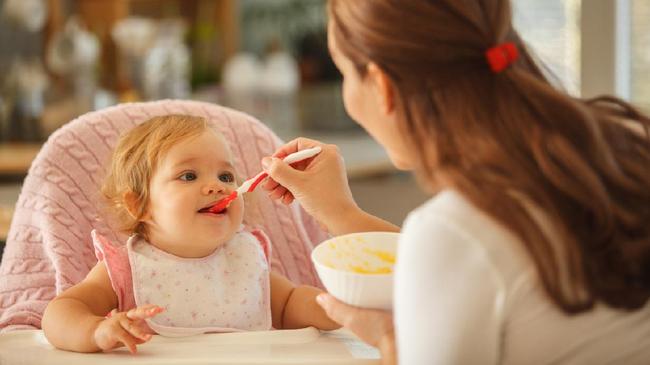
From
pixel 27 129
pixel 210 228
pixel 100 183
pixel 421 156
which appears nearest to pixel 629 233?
pixel 421 156

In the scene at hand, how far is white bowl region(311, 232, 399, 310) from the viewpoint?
4.08ft

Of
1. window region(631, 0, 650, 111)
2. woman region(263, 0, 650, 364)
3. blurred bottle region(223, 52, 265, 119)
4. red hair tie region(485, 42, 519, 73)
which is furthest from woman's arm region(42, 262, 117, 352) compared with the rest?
blurred bottle region(223, 52, 265, 119)

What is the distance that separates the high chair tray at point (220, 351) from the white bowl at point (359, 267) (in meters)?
0.12

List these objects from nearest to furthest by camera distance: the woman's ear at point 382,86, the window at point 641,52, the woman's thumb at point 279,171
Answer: the woman's ear at point 382,86 → the woman's thumb at point 279,171 → the window at point 641,52

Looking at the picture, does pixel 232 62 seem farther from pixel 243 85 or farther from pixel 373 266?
pixel 373 266

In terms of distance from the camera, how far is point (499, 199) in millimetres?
1092

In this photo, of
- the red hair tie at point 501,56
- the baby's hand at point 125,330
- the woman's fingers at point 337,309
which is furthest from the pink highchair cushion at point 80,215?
the red hair tie at point 501,56

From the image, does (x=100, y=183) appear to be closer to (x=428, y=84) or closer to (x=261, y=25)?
(x=428, y=84)

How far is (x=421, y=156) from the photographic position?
1181mm

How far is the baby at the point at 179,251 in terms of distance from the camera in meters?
1.59

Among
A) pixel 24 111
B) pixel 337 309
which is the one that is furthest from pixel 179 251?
pixel 24 111

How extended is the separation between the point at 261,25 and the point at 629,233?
11.5 ft

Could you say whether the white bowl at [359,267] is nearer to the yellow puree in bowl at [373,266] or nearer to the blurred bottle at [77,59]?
the yellow puree in bowl at [373,266]

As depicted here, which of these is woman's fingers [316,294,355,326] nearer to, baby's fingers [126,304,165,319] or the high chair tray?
the high chair tray
